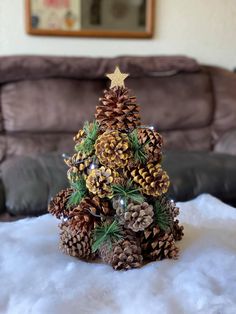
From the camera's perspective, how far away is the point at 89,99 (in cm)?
221

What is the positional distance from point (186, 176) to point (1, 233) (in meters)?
0.80

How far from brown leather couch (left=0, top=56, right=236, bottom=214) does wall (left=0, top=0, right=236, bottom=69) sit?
7.1 inches

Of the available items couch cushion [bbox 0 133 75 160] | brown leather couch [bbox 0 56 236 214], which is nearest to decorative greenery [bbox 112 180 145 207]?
brown leather couch [bbox 0 56 236 214]

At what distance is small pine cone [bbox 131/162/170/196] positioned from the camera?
34.2 inches

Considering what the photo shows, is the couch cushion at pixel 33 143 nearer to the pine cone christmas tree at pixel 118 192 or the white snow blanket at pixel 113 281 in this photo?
the white snow blanket at pixel 113 281

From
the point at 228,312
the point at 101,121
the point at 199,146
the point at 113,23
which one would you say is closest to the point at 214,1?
the point at 113,23

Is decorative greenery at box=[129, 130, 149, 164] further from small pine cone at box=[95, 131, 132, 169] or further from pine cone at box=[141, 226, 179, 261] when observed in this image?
pine cone at box=[141, 226, 179, 261]

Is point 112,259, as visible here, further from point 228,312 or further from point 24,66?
point 24,66

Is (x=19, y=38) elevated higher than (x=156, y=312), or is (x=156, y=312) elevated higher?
(x=19, y=38)

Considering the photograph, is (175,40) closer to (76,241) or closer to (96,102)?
(96,102)

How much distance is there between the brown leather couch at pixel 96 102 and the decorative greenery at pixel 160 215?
2.82 feet

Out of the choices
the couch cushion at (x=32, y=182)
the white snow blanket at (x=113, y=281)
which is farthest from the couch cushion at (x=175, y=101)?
the white snow blanket at (x=113, y=281)

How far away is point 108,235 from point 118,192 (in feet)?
0.28

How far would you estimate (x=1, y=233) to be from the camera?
1071mm
